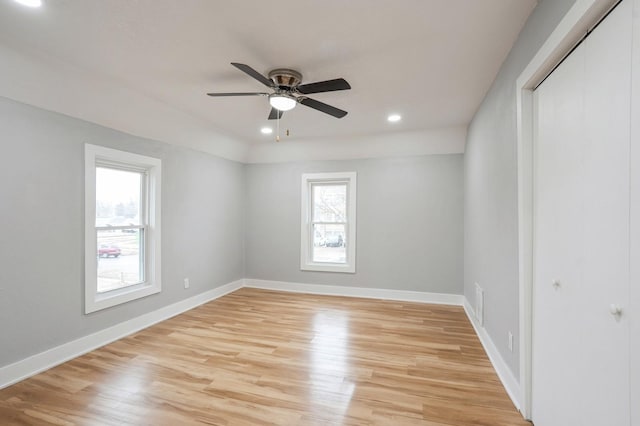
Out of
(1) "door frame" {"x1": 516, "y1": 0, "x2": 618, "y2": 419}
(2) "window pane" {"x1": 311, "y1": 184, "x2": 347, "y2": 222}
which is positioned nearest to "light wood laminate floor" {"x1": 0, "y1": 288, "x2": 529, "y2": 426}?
(1) "door frame" {"x1": 516, "y1": 0, "x2": 618, "y2": 419}

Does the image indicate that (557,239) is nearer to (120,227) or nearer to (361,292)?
(361,292)

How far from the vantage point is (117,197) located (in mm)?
3459

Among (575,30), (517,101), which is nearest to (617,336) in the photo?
(575,30)

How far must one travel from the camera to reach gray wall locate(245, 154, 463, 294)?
15.3ft

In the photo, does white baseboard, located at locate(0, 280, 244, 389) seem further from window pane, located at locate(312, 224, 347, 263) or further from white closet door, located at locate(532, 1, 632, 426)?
white closet door, located at locate(532, 1, 632, 426)

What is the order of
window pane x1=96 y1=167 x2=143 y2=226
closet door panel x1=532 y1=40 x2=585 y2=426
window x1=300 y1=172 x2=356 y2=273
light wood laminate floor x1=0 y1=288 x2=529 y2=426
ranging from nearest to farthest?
closet door panel x1=532 y1=40 x2=585 y2=426 → light wood laminate floor x1=0 y1=288 x2=529 y2=426 → window pane x1=96 y1=167 x2=143 y2=226 → window x1=300 y1=172 x2=356 y2=273

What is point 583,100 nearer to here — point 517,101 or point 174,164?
point 517,101

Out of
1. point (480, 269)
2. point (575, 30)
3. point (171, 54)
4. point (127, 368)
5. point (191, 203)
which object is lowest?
point (127, 368)

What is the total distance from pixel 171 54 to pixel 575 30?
99.4 inches

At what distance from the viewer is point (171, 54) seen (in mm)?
2396

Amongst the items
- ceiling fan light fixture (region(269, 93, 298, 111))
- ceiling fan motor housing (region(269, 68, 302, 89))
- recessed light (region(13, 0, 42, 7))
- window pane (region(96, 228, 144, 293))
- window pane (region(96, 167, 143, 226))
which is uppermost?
recessed light (region(13, 0, 42, 7))

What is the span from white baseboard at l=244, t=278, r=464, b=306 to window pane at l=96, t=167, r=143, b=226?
250 centimetres

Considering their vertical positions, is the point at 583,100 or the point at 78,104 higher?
the point at 78,104

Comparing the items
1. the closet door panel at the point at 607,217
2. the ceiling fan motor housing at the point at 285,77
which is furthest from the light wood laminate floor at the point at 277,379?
the ceiling fan motor housing at the point at 285,77
